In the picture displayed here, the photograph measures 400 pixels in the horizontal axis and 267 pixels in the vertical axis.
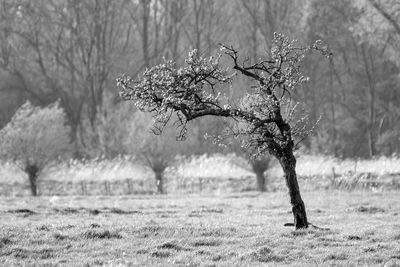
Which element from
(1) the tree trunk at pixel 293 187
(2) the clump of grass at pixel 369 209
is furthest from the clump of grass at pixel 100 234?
(2) the clump of grass at pixel 369 209

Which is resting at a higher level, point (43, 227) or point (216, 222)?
point (43, 227)

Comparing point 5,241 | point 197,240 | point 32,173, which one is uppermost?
point 32,173

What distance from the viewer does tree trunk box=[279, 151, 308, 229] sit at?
629 inches

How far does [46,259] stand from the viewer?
42.4ft

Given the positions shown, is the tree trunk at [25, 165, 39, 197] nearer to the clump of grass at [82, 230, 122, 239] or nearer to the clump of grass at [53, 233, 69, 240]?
the clump of grass at [82, 230, 122, 239]

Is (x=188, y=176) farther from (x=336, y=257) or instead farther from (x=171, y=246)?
(x=336, y=257)

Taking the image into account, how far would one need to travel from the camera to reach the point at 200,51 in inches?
2331

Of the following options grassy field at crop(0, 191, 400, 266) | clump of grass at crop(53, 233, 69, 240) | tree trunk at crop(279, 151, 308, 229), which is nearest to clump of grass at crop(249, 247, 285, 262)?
grassy field at crop(0, 191, 400, 266)

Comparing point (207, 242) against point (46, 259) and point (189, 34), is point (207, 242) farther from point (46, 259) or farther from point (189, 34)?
point (189, 34)

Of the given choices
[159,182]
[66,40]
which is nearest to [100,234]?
[159,182]

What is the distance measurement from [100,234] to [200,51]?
4481cm

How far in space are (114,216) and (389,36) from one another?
93.1ft

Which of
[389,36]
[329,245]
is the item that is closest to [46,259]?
[329,245]

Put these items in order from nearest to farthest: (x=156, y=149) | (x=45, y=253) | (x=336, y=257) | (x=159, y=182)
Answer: (x=336, y=257) < (x=45, y=253) < (x=159, y=182) < (x=156, y=149)
